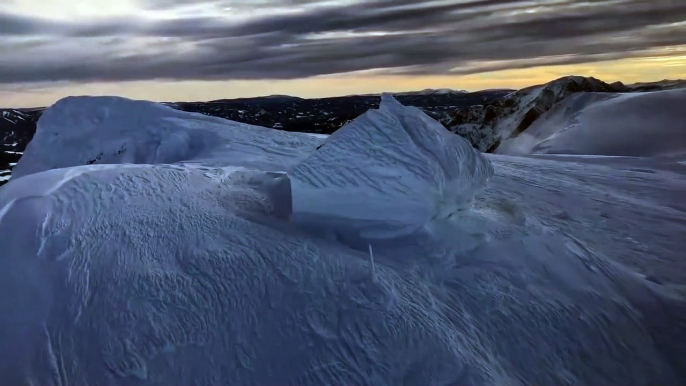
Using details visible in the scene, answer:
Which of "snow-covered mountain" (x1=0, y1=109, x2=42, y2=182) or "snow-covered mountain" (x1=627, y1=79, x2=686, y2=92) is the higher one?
"snow-covered mountain" (x1=627, y1=79, x2=686, y2=92)

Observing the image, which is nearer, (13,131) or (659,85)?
(659,85)

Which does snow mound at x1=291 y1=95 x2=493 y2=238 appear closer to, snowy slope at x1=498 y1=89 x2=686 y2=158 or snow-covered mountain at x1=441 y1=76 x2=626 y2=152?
snowy slope at x1=498 y1=89 x2=686 y2=158

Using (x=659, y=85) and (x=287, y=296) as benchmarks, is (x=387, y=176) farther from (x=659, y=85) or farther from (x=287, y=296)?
(x=659, y=85)

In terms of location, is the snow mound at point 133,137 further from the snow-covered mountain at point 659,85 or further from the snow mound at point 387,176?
the snow-covered mountain at point 659,85

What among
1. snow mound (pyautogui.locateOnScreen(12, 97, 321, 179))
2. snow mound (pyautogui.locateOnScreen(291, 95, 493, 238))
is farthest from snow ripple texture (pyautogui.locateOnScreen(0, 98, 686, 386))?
snow mound (pyautogui.locateOnScreen(12, 97, 321, 179))

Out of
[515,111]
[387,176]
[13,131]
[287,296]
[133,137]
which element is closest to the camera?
[287,296]

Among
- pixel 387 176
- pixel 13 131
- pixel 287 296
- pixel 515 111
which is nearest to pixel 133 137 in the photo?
pixel 387 176

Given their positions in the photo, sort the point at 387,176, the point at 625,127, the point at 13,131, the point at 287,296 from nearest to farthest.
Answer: the point at 287,296 < the point at 387,176 < the point at 625,127 < the point at 13,131
